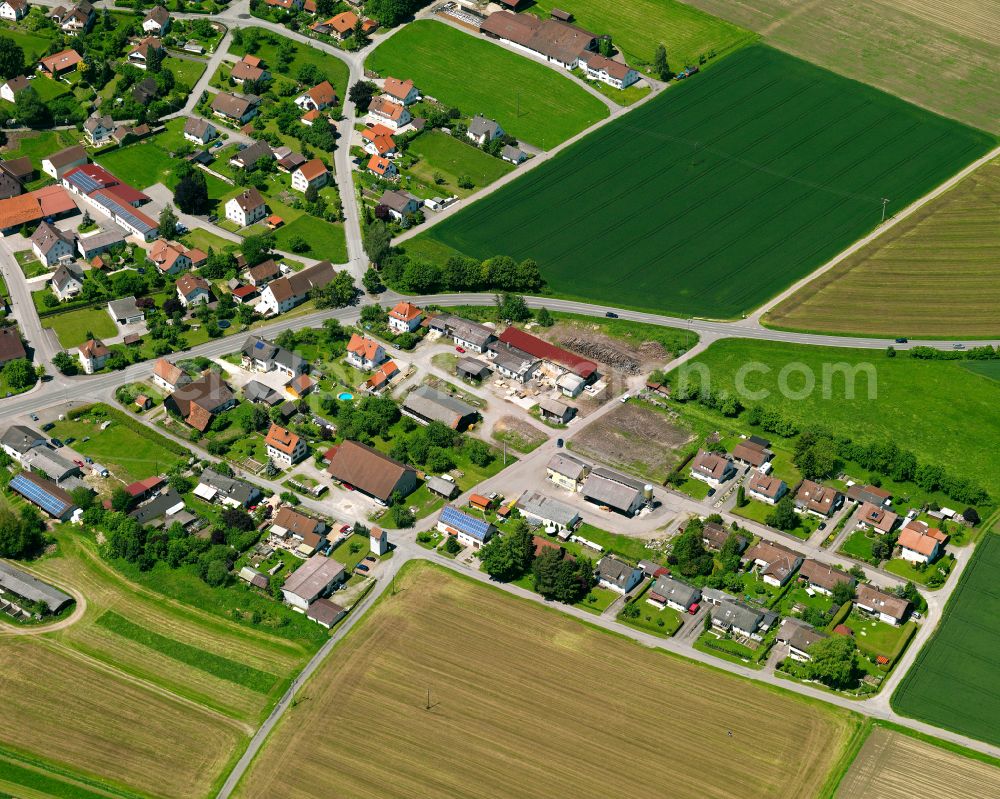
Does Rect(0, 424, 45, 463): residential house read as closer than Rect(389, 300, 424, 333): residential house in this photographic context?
Yes

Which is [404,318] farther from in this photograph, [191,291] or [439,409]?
[191,291]

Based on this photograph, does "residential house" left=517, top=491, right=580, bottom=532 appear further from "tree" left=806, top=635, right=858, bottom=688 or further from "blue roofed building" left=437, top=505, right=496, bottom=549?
"tree" left=806, top=635, right=858, bottom=688

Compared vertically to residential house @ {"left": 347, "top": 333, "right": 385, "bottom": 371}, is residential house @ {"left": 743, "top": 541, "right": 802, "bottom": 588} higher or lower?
lower

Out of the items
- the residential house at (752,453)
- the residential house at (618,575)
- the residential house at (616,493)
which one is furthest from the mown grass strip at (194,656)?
the residential house at (752,453)

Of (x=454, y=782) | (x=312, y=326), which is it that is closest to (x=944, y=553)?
(x=454, y=782)

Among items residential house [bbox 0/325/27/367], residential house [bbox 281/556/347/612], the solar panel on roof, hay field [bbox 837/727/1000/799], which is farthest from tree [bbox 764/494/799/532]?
residential house [bbox 0/325/27/367]

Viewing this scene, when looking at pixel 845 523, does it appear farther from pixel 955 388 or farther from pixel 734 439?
pixel 955 388
